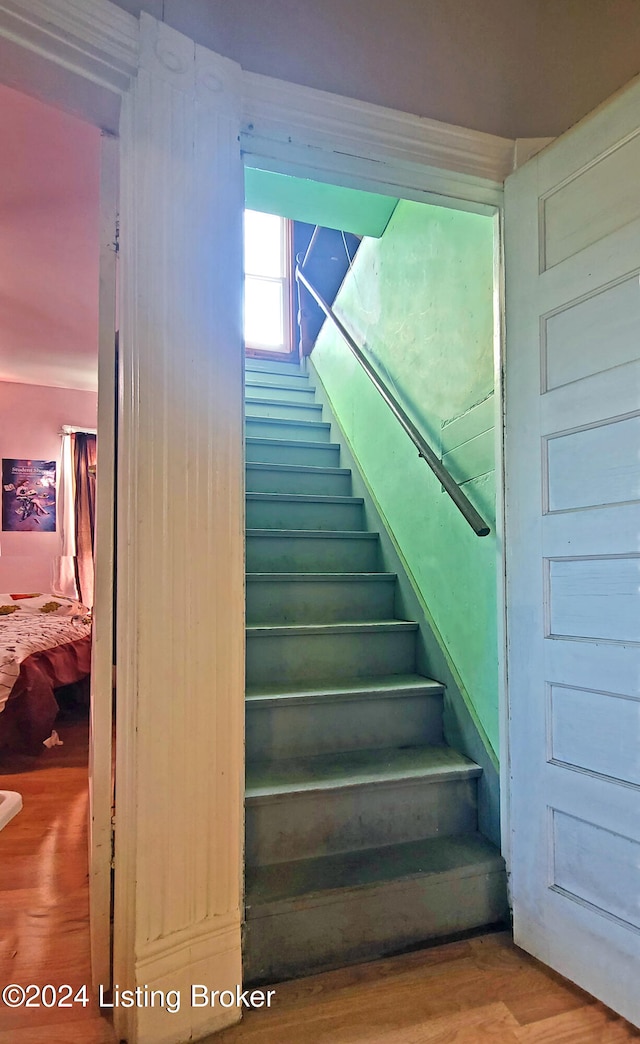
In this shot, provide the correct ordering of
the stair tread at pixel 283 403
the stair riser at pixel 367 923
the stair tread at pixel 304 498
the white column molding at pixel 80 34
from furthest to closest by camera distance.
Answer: the stair tread at pixel 283 403, the stair tread at pixel 304 498, the stair riser at pixel 367 923, the white column molding at pixel 80 34

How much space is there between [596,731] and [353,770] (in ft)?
2.32

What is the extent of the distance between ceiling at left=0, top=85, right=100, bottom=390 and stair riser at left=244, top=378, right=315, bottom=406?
1.13 m

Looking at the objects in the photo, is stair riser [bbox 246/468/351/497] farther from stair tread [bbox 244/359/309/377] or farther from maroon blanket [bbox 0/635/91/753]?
maroon blanket [bbox 0/635/91/753]

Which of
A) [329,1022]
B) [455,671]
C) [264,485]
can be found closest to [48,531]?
[264,485]

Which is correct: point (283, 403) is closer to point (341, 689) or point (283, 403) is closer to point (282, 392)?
point (282, 392)

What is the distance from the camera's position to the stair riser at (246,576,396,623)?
7.09 ft

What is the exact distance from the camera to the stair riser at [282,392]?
371cm

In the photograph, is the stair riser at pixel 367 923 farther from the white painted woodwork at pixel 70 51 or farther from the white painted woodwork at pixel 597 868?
the white painted woodwork at pixel 70 51

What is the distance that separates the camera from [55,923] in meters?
1.51

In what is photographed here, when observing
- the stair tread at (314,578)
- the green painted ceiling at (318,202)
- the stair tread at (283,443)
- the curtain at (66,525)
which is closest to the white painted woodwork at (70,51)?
the green painted ceiling at (318,202)

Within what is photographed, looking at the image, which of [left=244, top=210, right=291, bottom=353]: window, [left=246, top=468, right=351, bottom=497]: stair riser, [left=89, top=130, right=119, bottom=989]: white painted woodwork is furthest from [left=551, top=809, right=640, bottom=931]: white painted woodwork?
[left=244, top=210, right=291, bottom=353]: window

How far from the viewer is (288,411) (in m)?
3.60

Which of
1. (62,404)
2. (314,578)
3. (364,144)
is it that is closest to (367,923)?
(314,578)

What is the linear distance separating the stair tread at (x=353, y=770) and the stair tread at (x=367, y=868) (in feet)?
0.60
